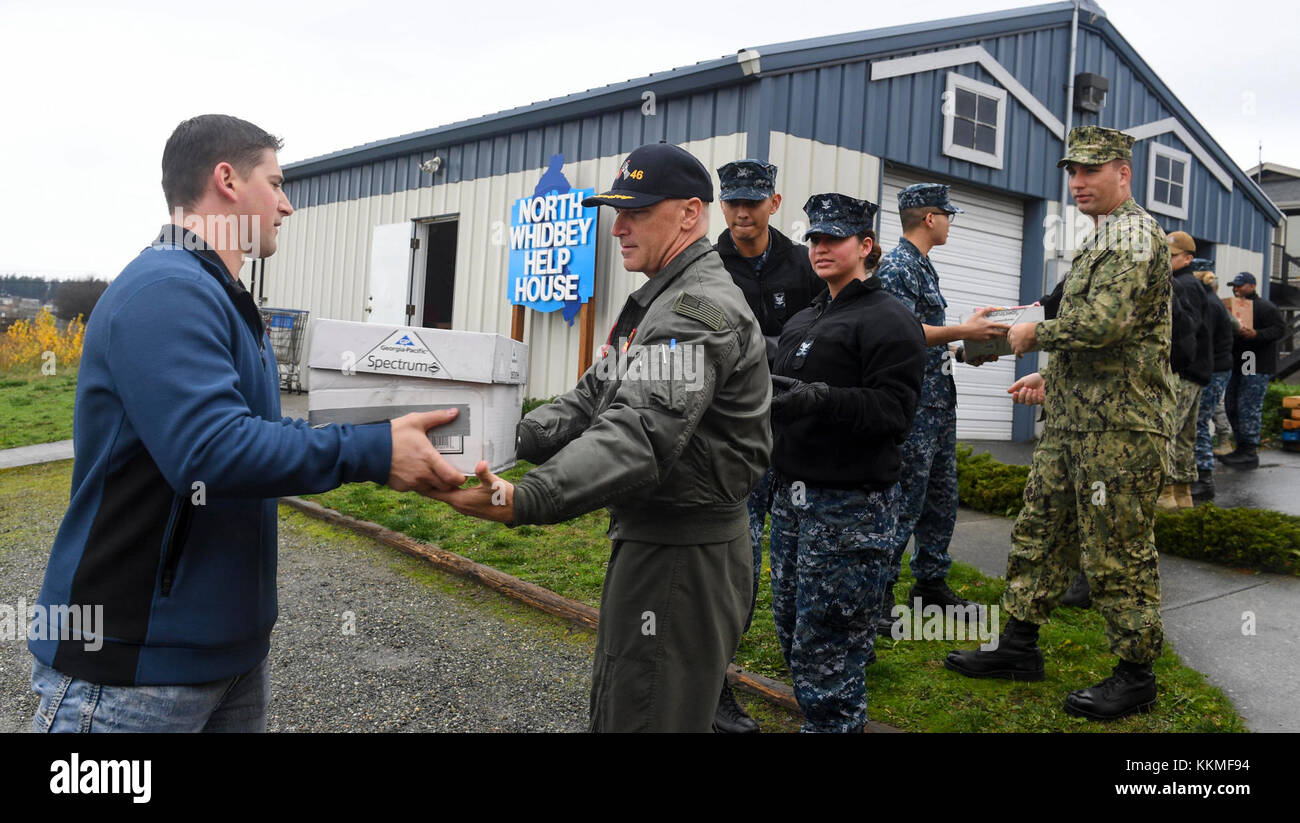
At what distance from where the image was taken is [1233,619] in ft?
16.8

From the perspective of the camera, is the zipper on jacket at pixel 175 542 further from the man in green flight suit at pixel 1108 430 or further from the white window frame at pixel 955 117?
the white window frame at pixel 955 117

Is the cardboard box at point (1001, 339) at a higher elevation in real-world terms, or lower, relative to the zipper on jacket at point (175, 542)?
higher

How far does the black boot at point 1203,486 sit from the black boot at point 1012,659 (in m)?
4.98

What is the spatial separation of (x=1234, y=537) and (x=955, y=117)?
A: 6.36 metres

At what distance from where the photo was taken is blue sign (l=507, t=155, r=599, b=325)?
10.5m

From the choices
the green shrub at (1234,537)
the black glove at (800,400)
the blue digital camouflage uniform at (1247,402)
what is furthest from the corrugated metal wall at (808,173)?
the black glove at (800,400)

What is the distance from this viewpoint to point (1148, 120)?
1327cm

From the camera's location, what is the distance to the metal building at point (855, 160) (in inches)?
369

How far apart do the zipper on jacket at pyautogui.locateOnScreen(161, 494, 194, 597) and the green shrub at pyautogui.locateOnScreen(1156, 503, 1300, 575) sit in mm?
6633

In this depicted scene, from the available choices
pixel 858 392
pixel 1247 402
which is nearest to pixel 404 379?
pixel 858 392

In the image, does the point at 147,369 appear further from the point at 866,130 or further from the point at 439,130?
the point at 439,130

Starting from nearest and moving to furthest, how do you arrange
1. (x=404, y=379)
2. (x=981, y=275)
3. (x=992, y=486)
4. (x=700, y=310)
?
(x=404, y=379), (x=700, y=310), (x=992, y=486), (x=981, y=275)

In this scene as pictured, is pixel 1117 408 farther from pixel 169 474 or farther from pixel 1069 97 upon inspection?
pixel 1069 97
